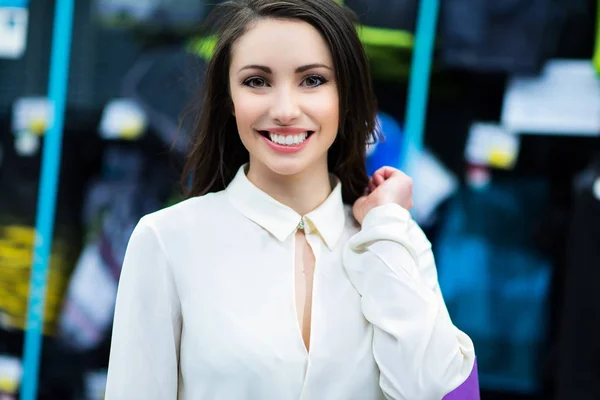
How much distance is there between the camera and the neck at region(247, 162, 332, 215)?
1.41 meters

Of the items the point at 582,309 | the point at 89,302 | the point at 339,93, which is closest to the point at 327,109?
the point at 339,93

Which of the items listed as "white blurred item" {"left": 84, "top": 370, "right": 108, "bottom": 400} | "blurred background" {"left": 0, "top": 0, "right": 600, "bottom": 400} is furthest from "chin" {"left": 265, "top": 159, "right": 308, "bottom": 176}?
"white blurred item" {"left": 84, "top": 370, "right": 108, "bottom": 400}

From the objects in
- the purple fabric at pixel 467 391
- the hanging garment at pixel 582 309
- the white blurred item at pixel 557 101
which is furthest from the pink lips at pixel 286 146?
the white blurred item at pixel 557 101

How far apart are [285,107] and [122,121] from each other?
2178 mm

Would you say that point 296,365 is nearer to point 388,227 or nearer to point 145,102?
point 388,227

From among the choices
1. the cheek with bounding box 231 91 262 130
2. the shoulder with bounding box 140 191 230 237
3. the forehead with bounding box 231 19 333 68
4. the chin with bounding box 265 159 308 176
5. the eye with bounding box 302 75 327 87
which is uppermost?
the forehead with bounding box 231 19 333 68

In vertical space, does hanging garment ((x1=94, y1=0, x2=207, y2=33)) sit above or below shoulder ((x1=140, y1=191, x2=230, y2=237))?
above

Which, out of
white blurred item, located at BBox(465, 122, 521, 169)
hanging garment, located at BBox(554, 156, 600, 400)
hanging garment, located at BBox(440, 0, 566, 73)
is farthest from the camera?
white blurred item, located at BBox(465, 122, 521, 169)

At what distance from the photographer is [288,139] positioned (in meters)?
1.31

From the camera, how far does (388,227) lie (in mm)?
1323

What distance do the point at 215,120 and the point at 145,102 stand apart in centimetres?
183

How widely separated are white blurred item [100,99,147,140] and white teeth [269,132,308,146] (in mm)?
2067

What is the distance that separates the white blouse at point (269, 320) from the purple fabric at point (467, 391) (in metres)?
0.02

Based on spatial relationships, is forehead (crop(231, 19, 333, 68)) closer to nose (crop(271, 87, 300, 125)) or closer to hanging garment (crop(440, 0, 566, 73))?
nose (crop(271, 87, 300, 125))
